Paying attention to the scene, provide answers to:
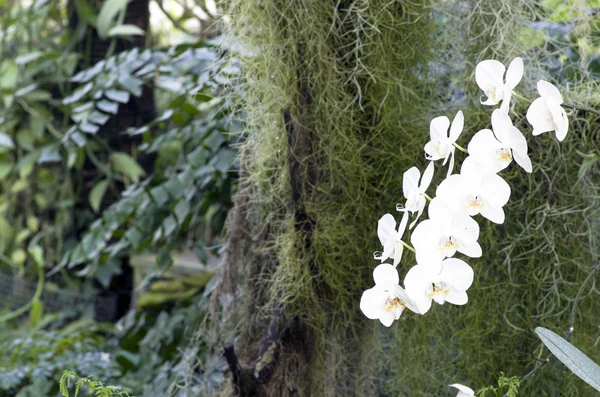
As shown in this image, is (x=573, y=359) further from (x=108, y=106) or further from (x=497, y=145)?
(x=108, y=106)

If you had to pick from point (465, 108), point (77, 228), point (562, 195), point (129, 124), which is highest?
point (465, 108)

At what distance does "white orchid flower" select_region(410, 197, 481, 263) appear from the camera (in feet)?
1.84

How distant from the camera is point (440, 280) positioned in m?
0.58

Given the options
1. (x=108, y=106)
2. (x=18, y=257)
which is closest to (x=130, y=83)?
(x=108, y=106)

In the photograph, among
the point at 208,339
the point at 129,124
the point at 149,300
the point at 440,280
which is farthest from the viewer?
the point at 129,124

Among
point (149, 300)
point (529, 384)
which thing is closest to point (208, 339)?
point (529, 384)

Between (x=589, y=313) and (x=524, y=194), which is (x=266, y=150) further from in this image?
(x=589, y=313)

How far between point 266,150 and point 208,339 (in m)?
0.33

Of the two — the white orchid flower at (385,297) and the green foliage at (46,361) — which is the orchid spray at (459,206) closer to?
the white orchid flower at (385,297)

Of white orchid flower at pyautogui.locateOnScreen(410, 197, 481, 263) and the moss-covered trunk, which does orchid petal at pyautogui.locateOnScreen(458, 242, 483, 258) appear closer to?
white orchid flower at pyautogui.locateOnScreen(410, 197, 481, 263)

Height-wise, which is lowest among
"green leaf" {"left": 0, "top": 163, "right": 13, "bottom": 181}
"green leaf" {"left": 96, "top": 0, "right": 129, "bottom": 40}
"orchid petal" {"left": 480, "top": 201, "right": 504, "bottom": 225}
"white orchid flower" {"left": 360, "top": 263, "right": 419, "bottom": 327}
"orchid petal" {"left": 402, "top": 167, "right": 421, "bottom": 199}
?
"green leaf" {"left": 0, "top": 163, "right": 13, "bottom": 181}

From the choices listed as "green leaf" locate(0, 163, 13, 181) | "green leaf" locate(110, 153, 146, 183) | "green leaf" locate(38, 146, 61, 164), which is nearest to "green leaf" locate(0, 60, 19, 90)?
"green leaf" locate(0, 163, 13, 181)

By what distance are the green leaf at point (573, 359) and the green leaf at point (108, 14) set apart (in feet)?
5.38

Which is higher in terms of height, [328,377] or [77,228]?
[328,377]
